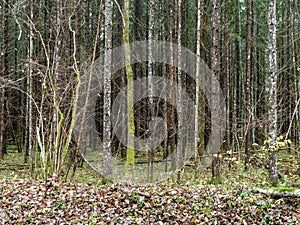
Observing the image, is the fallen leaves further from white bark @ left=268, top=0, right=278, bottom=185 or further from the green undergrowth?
the green undergrowth

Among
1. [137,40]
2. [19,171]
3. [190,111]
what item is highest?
[137,40]

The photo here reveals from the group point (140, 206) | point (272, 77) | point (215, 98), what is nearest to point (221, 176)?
point (215, 98)

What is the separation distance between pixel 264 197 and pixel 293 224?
39.3 inches

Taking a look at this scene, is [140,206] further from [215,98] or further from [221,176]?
[221,176]

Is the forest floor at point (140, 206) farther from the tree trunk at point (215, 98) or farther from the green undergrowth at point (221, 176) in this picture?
the green undergrowth at point (221, 176)

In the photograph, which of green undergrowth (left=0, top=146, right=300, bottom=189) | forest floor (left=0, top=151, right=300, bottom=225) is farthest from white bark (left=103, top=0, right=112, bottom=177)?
forest floor (left=0, top=151, right=300, bottom=225)

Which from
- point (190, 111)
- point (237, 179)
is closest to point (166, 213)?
A: point (237, 179)

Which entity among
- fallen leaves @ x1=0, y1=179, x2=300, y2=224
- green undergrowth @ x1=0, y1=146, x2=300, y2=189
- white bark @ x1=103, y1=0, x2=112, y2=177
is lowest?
green undergrowth @ x1=0, y1=146, x2=300, y2=189

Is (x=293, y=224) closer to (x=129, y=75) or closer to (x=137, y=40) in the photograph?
(x=129, y=75)

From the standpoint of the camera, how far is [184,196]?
6680 millimetres

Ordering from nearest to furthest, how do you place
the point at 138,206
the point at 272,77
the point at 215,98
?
the point at 138,206 < the point at 272,77 < the point at 215,98

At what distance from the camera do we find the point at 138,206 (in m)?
6.14

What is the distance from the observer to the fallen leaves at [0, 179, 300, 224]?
5.75 metres

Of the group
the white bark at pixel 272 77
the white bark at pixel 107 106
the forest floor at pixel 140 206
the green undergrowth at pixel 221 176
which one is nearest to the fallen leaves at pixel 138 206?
the forest floor at pixel 140 206
